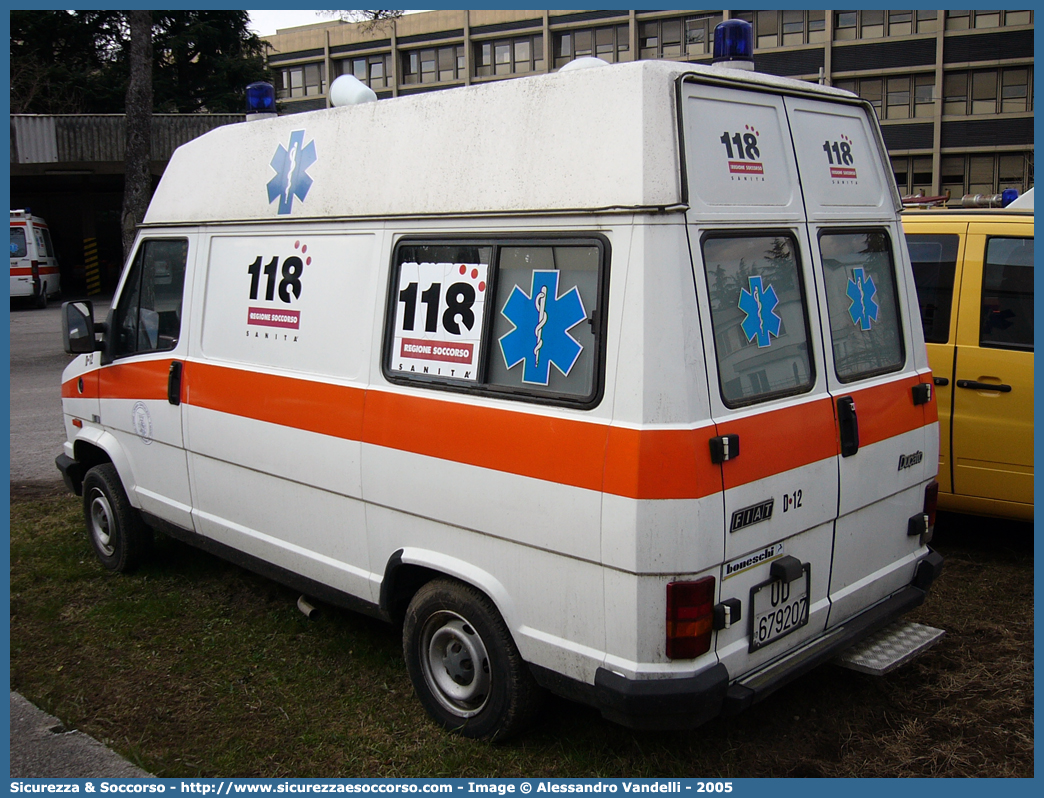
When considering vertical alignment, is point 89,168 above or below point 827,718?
above

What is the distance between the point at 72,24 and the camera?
30.2 meters

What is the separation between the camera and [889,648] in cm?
391

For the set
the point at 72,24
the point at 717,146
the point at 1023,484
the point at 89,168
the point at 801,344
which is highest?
the point at 72,24

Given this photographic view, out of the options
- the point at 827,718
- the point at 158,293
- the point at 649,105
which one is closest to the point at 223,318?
the point at 158,293

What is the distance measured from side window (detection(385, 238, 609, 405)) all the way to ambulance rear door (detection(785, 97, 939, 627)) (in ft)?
3.37

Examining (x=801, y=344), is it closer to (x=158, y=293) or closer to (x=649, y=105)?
(x=649, y=105)

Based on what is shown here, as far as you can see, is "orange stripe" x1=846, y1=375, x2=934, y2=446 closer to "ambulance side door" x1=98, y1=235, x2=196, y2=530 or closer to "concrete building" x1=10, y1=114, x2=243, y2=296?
"ambulance side door" x1=98, y1=235, x2=196, y2=530

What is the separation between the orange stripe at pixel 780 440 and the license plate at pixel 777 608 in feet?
1.40

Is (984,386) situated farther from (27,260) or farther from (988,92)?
(988,92)

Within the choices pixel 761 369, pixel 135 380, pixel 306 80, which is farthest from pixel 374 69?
pixel 761 369

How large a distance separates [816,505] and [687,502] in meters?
0.76

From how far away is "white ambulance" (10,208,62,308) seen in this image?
23891 millimetres

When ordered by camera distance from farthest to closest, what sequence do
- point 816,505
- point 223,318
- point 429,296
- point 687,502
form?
1. point 223,318
2. point 429,296
3. point 816,505
4. point 687,502

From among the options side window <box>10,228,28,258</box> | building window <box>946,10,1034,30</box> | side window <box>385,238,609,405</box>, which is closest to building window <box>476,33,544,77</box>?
building window <box>946,10,1034,30</box>
